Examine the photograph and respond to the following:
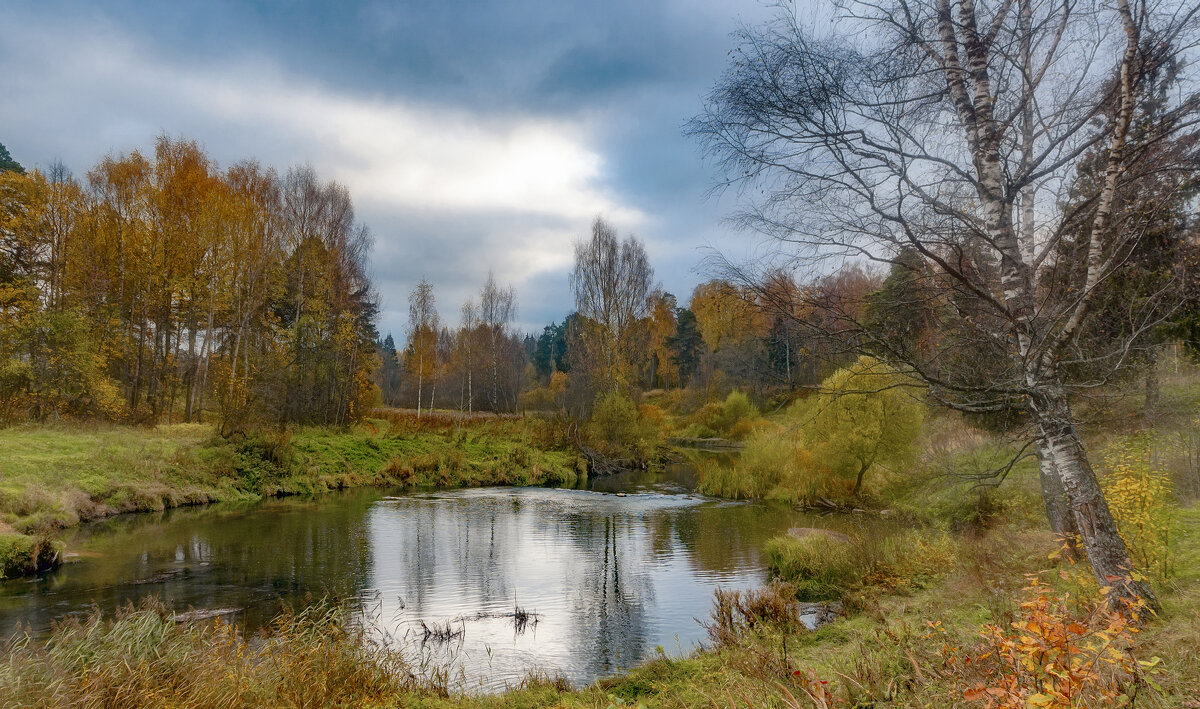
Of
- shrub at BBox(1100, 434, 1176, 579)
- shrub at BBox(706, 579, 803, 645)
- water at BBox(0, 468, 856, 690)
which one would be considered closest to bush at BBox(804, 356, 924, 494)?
water at BBox(0, 468, 856, 690)

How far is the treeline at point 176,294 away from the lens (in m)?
20.9

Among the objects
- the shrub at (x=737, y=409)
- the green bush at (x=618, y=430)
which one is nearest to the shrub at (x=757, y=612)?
the green bush at (x=618, y=430)

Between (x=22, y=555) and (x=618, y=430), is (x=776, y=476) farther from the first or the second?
(x=22, y=555)

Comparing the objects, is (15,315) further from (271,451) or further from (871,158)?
(871,158)

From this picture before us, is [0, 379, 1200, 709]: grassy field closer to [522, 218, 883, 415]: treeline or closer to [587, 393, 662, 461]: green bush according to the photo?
[522, 218, 883, 415]: treeline

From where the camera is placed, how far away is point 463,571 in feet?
37.0

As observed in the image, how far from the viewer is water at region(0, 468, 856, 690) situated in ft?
25.8

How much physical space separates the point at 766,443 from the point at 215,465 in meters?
17.4

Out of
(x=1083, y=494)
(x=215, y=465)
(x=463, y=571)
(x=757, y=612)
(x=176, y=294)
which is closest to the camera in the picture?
(x=1083, y=494)

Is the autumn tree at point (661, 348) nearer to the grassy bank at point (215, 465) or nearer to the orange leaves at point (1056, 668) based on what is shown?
the grassy bank at point (215, 465)

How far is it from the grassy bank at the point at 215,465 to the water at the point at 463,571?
0.81 metres

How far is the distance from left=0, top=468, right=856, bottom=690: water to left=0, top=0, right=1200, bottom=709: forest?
14cm

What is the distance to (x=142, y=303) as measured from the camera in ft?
82.3

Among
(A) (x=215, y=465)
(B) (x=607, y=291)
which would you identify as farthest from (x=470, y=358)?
(A) (x=215, y=465)
